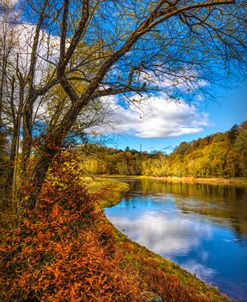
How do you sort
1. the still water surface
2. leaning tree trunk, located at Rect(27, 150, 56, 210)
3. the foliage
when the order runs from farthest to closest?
the still water surface
leaning tree trunk, located at Rect(27, 150, 56, 210)
the foliage

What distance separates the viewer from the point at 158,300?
15.5 feet

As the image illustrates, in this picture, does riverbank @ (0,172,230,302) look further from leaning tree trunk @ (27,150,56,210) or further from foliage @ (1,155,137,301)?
leaning tree trunk @ (27,150,56,210)

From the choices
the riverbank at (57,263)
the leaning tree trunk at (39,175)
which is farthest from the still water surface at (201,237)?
the leaning tree trunk at (39,175)

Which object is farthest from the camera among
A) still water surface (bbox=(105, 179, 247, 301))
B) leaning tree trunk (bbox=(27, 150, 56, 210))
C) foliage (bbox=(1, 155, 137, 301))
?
still water surface (bbox=(105, 179, 247, 301))

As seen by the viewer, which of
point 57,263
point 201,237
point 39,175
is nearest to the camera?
point 57,263

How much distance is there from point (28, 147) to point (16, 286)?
2.80 metres

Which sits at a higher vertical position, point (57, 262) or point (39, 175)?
point (39, 175)

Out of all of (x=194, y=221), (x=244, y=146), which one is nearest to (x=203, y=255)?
(x=194, y=221)

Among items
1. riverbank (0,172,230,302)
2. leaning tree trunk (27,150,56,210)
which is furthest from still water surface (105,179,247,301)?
leaning tree trunk (27,150,56,210)

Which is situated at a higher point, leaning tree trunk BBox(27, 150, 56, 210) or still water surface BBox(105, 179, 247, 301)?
leaning tree trunk BBox(27, 150, 56, 210)

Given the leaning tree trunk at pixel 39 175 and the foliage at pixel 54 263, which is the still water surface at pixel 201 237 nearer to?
the foliage at pixel 54 263

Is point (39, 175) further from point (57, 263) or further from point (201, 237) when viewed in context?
point (201, 237)

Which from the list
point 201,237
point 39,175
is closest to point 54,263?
point 39,175

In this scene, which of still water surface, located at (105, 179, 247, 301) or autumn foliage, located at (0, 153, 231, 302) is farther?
still water surface, located at (105, 179, 247, 301)
